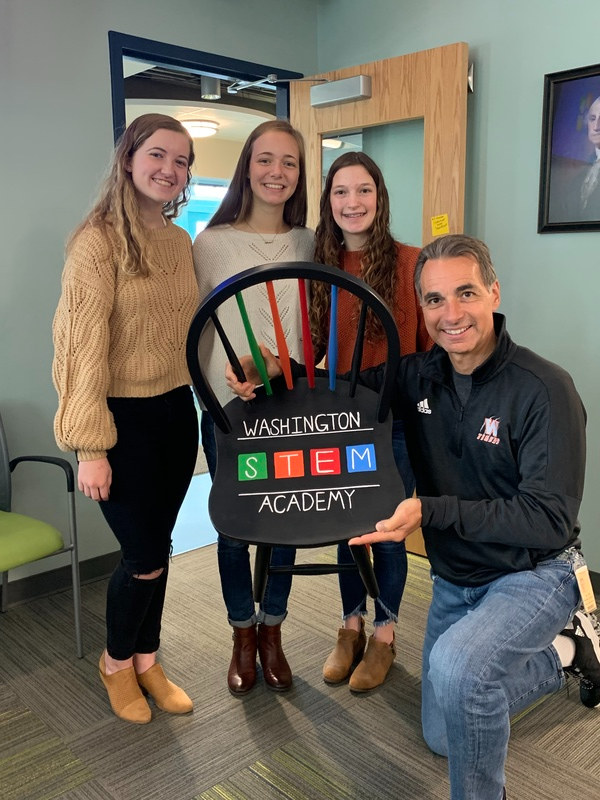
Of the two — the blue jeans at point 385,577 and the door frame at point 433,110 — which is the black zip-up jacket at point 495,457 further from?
the door frame at point 433,110

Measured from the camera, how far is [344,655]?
2.19 meters

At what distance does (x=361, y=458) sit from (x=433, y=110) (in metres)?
2.00

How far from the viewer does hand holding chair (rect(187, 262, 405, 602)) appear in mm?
1273

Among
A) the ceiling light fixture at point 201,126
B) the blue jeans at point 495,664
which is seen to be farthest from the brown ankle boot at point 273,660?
the ceiling light fixture at point 201,126

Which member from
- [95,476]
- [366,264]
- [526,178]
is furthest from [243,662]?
[526,178]

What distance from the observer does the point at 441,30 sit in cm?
302

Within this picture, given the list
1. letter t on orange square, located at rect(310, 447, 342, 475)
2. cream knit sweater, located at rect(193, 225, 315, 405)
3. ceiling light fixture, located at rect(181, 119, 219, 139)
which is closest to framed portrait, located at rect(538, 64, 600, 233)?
cream knit sweater, located at rect(193, 225, 315, 405)

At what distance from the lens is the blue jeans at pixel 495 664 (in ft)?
4.45

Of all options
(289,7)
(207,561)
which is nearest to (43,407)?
(207,561)

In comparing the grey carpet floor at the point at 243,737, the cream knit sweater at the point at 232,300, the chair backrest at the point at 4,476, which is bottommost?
the grey carpet floor at the point at 243,737

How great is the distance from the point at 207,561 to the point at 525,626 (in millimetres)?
1911

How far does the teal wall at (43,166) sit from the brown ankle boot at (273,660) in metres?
1.11

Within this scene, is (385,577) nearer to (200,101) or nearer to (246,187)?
(246,187)

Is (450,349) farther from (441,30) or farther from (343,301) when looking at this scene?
(441,30)
